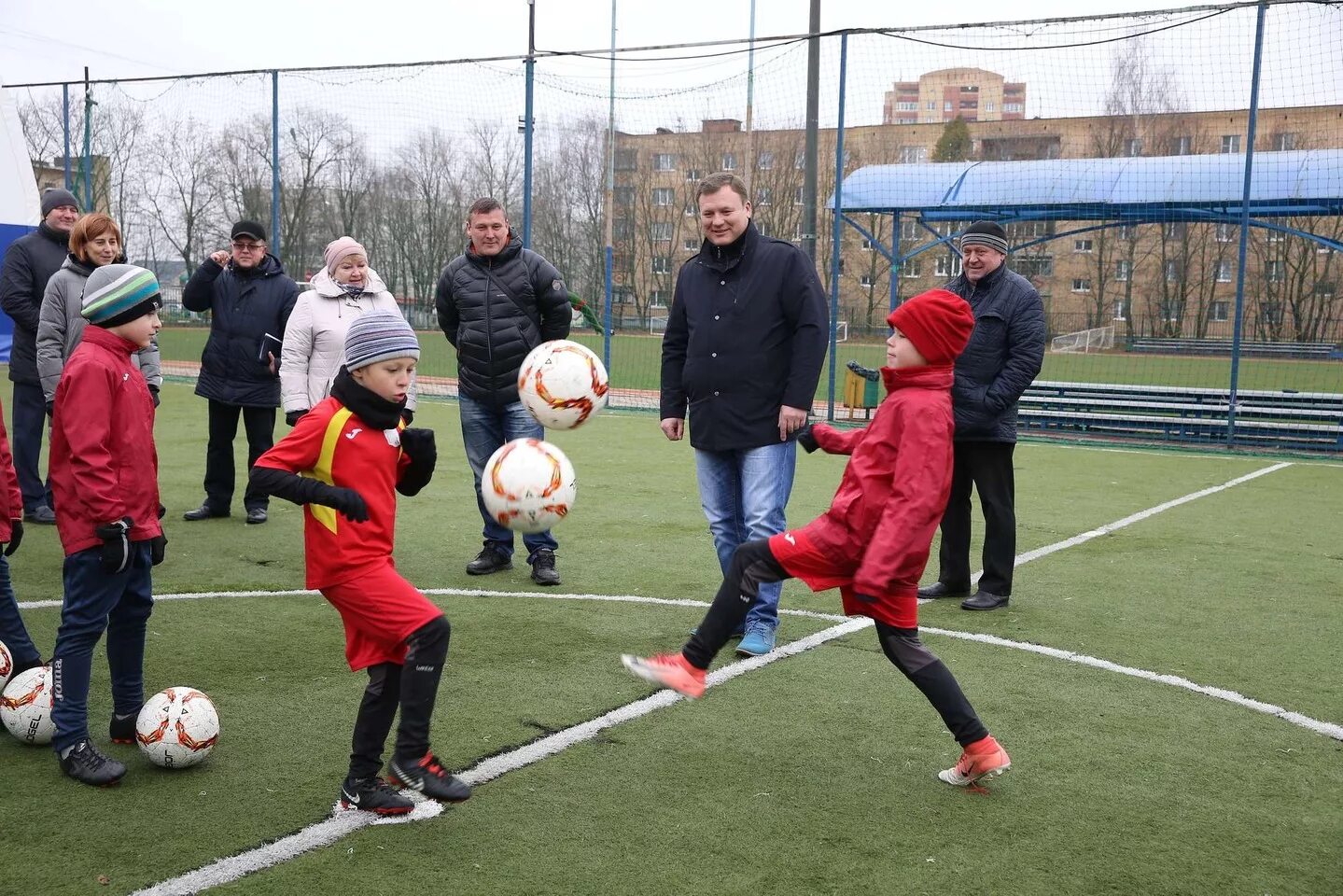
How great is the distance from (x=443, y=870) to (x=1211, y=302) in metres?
35.7

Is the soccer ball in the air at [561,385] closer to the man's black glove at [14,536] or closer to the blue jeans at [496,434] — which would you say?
the man's black glove at [14,536]

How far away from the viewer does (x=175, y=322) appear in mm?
34688

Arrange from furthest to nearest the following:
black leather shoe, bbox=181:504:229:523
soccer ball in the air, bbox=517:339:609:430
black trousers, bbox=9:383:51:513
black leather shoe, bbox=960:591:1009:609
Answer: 1. black leather shoe, bbox=181:504:229:523
2. black trousers, bbox=9:383:51:513
3. black leather shoe, bbox=960:591:1009:609
4. soccer ball in the air, bbox=517:339:609:430

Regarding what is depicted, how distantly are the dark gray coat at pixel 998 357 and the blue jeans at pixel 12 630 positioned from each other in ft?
16.1

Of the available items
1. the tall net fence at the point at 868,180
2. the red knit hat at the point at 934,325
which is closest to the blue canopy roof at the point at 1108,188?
the tall net fence at the point at 868,180

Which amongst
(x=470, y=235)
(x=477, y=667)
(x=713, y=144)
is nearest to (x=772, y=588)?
(x=477, y=667)

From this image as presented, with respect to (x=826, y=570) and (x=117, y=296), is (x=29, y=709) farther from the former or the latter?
(x=826, y=570)

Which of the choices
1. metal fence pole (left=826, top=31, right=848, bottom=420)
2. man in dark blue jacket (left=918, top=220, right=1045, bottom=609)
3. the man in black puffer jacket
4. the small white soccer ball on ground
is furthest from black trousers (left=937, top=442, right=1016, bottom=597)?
metal fence pole (left=826, top=31, right=848, bottom=420)

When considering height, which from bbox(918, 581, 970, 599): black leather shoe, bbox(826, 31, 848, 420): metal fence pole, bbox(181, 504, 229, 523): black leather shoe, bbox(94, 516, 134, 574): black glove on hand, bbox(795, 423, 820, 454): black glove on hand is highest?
bbox(826, 31, 848, 420): metal fence pole

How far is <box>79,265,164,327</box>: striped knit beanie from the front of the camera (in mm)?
4215

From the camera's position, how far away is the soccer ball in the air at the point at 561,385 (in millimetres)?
5039

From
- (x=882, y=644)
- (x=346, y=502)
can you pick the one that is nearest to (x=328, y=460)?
(x=346, y=502)

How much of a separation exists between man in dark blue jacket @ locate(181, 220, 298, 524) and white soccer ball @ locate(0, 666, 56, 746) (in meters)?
4.60

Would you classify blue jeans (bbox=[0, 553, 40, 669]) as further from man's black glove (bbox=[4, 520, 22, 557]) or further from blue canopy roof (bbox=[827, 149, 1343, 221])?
blue canopy roof (bbox=[827, 149, 1343, 221])
